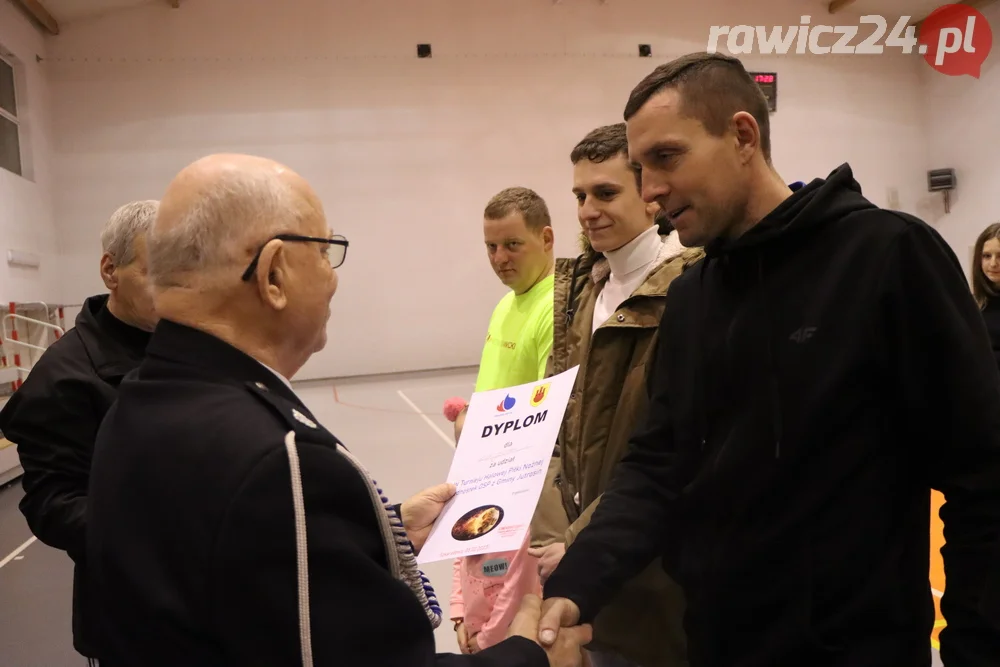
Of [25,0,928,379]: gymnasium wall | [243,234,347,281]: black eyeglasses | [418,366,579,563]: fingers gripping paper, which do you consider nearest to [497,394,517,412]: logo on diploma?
[418,366,579,563]: fingers gripping paper

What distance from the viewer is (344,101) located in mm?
10859

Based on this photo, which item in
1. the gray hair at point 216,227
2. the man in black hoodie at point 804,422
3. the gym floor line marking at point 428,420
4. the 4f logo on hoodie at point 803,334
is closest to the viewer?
the gray hair at point 216,227

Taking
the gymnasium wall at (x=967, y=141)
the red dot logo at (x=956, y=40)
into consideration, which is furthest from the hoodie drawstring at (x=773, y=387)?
the red dot logo at (x=956, y=40)

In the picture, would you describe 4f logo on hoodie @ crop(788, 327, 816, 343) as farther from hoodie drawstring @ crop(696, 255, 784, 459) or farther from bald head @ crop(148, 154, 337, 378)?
bald head @ crop(148, 154, 337, 378)

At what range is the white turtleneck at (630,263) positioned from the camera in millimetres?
1823

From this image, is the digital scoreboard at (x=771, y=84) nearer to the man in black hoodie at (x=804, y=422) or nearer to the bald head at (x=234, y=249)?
the man in black hoodie at (x=804, y=422)

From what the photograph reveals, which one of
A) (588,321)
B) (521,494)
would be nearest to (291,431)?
(521,494)

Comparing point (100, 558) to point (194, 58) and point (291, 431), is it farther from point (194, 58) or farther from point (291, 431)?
point (194, 58)

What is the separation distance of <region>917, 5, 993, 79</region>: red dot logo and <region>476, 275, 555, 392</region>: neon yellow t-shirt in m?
13.4

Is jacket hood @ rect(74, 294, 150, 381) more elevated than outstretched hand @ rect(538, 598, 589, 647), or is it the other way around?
jacket hood @ rect(74, 294, 150, 381)

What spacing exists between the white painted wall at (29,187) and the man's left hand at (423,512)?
8423mm

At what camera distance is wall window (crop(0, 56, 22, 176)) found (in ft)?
29.5

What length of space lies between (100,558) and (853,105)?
14.4 metres

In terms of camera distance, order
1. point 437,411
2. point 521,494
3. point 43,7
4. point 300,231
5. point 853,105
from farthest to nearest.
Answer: point 853,105 → point 43,7 → point 437,411 → point 521,494 → point 300,231
